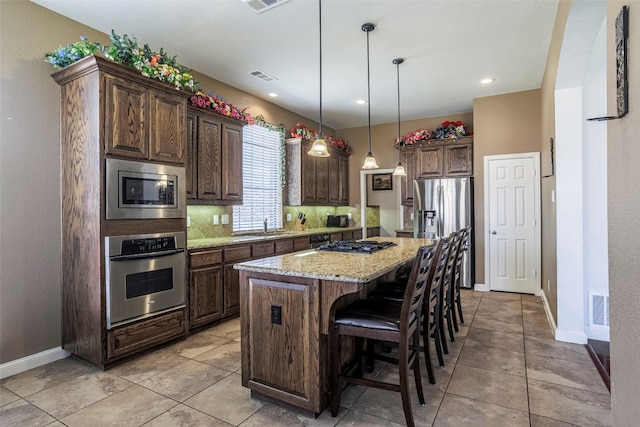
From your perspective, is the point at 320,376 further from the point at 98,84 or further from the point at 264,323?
the point at 98,84

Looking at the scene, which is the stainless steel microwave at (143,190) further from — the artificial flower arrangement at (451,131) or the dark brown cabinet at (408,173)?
the artificial flower arrangement at (451,131)

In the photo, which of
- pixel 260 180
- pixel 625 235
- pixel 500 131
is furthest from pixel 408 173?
pixel 625 235

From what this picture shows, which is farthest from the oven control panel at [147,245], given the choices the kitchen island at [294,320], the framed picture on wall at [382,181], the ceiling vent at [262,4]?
the framed picture on wall at [382,181]

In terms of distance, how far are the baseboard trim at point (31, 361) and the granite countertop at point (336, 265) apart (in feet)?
6.42

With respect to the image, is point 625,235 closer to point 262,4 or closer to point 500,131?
point 262,4

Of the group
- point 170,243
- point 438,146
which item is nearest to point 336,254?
point 170,243

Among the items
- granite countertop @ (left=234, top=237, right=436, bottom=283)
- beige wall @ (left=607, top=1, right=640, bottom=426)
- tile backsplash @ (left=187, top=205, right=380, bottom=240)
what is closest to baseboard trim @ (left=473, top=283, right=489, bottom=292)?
tile backsplash @ (left=187, top=205, right=380, bottom=240)

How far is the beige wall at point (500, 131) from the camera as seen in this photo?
491cm

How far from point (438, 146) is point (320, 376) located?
460 centimetres

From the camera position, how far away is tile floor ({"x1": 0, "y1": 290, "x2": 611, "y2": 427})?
206 cm

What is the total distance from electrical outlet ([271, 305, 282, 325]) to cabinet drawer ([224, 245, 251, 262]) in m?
1.81

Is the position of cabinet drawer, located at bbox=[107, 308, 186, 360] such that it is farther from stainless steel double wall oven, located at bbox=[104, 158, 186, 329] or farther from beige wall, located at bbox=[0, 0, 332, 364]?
beige wall, located at bbox=[0, 0, 332, 364]

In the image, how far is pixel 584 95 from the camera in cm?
315

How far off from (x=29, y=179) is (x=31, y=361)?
1458 millimetres
